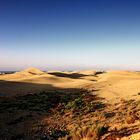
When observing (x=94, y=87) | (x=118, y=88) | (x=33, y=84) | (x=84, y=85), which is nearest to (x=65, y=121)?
(x=118, y=88)

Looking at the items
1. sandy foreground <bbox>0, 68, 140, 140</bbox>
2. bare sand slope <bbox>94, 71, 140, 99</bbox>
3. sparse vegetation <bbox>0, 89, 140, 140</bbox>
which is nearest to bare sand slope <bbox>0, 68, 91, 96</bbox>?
sandy foreground <bbox>0, 68, 140, 140</bbox>

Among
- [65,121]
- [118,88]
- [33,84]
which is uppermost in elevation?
[33,84]

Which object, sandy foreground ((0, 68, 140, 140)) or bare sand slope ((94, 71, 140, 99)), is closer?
sandy foreground ((0, 68, 140, 140))

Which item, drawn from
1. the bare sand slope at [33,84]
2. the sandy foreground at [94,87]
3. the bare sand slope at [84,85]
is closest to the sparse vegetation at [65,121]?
the sandy foreground at [94,87]

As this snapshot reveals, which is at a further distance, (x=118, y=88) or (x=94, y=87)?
(x=94, y=87)

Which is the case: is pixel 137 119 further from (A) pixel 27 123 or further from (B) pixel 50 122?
(A) pixel 27 123

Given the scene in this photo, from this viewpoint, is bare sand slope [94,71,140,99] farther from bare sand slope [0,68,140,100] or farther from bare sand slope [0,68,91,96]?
bare sand slope [0,68,91,96]

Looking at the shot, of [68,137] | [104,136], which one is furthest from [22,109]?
[104,136]

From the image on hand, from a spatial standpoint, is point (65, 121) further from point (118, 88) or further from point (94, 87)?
point (94, 87)

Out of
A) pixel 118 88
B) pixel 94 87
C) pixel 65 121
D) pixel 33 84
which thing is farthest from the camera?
pixel 33 84

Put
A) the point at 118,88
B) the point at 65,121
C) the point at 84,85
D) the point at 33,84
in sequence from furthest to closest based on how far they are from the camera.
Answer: the point at 33,84
the point at 84,85
the point at 118,88
the point at 65,121

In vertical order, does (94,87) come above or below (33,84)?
below

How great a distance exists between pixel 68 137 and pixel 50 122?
144 inches

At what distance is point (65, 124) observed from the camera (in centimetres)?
1415
